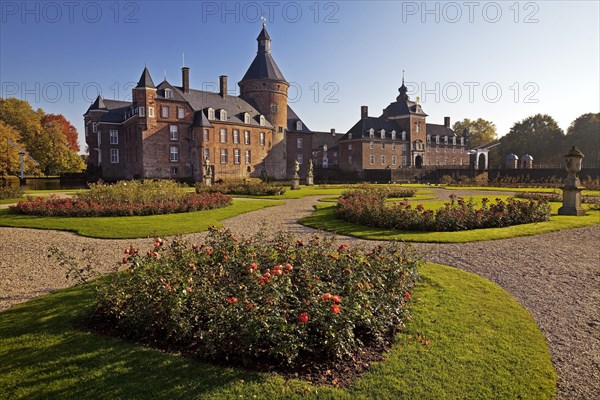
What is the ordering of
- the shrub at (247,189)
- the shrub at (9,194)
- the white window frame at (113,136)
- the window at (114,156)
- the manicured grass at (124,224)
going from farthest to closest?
the window at (114,156), the white window frame at (113,136), the shrub at (247,189), the shrub at (9,194), the manicured grass at (124,224)

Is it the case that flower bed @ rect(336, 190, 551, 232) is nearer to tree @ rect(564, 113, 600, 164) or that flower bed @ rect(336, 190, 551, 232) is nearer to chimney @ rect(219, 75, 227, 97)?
chimney @ rect(219, 75, 227, 97)

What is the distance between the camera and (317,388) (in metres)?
3.74

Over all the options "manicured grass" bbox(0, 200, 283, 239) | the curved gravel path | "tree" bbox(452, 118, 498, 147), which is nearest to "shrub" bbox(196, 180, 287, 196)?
Result: "manicured grass" bbox(0, 200, 283, 239)

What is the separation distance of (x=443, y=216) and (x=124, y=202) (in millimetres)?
12133

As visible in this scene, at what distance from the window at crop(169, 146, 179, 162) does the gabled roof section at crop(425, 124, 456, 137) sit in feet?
139

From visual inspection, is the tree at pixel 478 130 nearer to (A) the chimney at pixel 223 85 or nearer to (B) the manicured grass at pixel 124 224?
(A) the chimney at pixel 223 85

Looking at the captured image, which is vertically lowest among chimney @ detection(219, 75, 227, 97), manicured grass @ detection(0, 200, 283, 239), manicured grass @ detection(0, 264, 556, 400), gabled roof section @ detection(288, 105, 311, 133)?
manicured grass @ detection(0, 264, 556, 400)

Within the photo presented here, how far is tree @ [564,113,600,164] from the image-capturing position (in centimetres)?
5994

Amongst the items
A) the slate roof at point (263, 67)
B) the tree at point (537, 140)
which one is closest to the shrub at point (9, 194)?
the slate roof at point (263, 67)

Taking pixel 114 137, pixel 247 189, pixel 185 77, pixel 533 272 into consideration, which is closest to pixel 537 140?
pixel 185 77

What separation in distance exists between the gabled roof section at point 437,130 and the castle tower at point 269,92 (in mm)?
28052

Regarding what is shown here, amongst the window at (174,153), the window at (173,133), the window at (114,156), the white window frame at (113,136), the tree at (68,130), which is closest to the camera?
the window at (173,133)

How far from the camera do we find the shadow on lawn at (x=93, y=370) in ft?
12.1

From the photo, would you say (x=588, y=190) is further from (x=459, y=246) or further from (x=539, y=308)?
(x=539, y=308)
